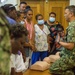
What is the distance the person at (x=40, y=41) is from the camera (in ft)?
13.5

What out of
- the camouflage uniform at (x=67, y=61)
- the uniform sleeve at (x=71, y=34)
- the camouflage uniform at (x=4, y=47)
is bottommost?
the camouflage uniform at (x=67, y=61)

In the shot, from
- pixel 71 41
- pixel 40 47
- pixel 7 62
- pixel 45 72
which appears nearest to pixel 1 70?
pixel 7 62

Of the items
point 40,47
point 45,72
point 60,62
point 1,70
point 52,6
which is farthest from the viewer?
point 52,6

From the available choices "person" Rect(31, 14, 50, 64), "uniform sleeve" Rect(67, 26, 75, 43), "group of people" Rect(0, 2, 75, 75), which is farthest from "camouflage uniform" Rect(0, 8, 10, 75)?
"person" Rect(31, 14, 50, 64)

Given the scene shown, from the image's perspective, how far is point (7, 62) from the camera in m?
0.87

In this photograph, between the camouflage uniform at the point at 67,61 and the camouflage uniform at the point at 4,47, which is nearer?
the camouflage uniform at the point at 4,47

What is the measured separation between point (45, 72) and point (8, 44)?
251 cm

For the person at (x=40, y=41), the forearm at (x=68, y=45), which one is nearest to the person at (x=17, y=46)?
the forearm at (x=68, y=45)

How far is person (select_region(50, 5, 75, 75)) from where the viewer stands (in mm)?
2854

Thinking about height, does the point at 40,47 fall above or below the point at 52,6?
below

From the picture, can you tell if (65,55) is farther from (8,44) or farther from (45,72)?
(8,44)

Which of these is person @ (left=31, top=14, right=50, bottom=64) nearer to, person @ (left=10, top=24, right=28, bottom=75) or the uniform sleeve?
the uniform sleeve

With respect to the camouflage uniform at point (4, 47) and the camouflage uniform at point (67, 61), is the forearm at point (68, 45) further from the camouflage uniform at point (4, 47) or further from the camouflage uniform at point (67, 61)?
the camouflage uniform at point (4, 47)

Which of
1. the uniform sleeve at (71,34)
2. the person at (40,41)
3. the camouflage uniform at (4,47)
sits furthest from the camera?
the person at (40,41)
